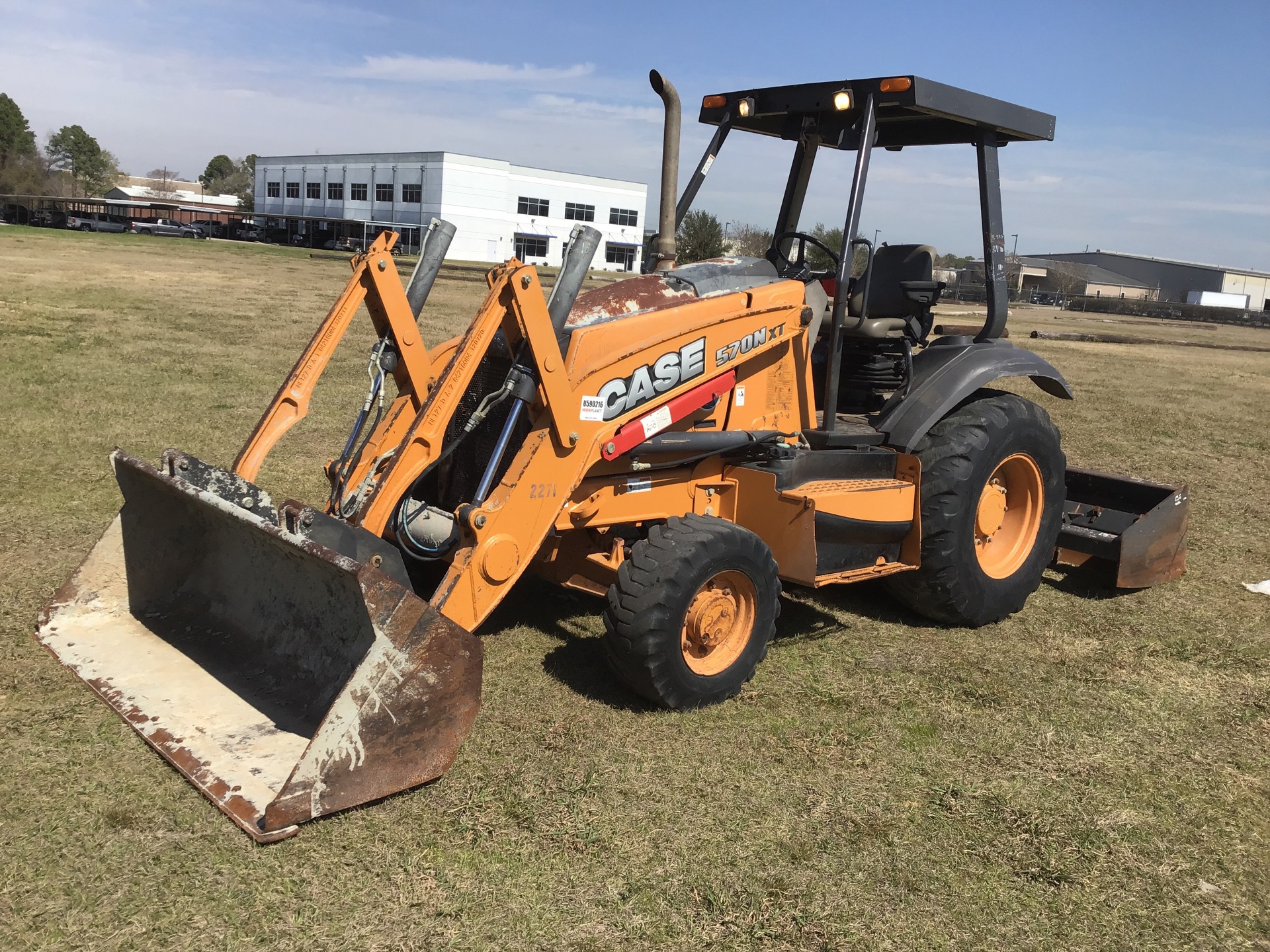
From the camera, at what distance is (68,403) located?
9.85m

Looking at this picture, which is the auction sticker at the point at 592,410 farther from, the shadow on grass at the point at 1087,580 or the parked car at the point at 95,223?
the parked car at the point at 95,223

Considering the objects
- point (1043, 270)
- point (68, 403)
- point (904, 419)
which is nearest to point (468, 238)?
point (1043, 270)

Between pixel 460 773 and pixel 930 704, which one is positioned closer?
pixel 460 773

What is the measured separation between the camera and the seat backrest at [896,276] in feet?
19.4

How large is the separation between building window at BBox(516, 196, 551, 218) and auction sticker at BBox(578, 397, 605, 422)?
7589cm

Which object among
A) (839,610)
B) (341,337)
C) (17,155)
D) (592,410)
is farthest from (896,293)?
(17,155)

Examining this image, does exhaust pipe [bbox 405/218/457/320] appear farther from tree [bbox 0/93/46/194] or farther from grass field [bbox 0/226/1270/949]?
tree [bbox 0/93/46/194]

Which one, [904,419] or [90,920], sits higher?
[904,419]

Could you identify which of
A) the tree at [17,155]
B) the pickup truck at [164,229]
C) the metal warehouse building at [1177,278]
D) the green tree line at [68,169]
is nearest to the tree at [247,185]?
the green tree line at [68,169]

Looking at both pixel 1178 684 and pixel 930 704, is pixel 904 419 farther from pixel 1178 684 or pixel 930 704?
pixel 1178 684

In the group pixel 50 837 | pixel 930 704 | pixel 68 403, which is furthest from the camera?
pixel 68 403

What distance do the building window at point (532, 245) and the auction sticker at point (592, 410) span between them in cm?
7569

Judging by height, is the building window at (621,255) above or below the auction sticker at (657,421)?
above

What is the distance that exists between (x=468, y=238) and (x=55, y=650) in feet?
239
